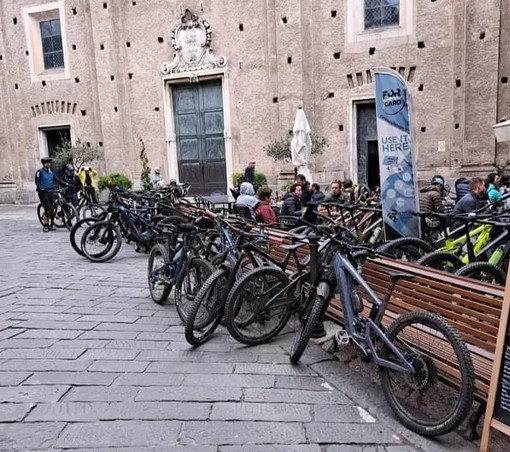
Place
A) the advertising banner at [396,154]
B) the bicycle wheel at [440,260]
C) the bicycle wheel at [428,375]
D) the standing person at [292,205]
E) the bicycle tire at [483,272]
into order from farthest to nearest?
the standing person at [292,205], the advertising banner at [396,154], the bicycle wheel at [440,260], the bicycle tire at [483,272], the bicycle wheel at [428,375]

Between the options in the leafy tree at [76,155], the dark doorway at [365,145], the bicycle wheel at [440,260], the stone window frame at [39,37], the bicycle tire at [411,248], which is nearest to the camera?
the bicycle wheel at [440,260]

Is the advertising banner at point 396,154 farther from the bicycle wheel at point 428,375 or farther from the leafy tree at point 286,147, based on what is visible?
the leafy tree at point 286,147

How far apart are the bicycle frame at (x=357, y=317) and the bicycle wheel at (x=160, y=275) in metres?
2.06

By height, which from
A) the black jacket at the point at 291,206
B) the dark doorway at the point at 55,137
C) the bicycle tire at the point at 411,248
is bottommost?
the bicycle tire at the point at 411,248

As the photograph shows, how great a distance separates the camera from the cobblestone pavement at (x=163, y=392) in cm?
240

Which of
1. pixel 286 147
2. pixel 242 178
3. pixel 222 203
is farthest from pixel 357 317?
pixel 242 178

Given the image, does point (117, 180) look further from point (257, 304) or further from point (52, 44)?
point (257, 304)

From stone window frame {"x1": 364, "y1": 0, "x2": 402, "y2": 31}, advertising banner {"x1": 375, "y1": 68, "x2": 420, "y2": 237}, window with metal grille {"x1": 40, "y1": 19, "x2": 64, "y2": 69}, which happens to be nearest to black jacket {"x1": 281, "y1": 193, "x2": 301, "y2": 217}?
advertising banner {"x1": 375, "y1": 68, "x2": 420, "y2": 237}

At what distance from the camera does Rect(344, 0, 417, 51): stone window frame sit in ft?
43.4

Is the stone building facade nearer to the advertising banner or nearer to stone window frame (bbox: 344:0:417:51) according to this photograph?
stone window frame (bbox: 344:0:417:51)

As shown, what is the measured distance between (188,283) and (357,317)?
1781 millimetres

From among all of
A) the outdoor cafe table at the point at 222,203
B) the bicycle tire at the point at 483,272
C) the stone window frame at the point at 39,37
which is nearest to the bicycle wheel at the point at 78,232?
the outdoor cafe table at the point at 222,203

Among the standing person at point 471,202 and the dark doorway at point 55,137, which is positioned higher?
the dark doorway at point 55,137

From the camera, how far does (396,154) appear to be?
4.94 meters
